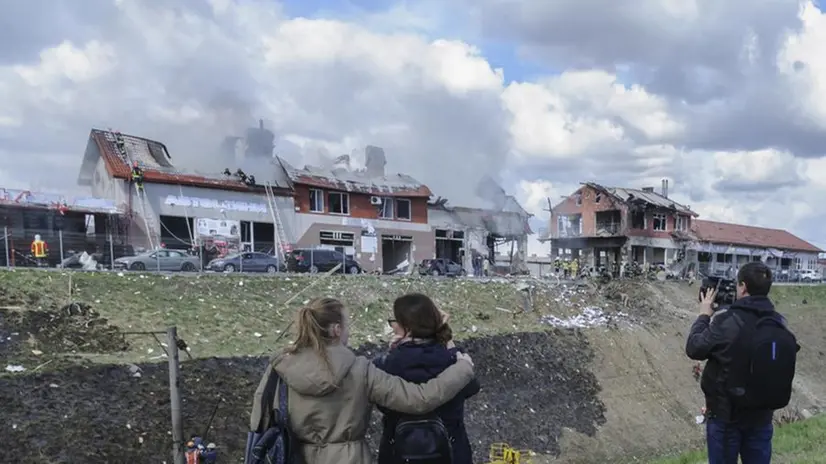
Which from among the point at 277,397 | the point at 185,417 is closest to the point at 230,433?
the point at 185,417

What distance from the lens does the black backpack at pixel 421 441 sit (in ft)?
8.89

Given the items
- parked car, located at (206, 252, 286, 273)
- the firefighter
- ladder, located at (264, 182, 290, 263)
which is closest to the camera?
parked car, located at (206, 252, 286, 273)

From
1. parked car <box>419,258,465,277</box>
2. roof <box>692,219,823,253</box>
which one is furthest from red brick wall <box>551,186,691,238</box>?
parked car <box>419,258,465,277</box>

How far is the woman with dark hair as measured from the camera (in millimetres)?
2766

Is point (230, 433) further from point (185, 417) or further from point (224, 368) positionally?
point (224, 368)

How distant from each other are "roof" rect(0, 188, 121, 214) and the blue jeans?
2931 centimetres

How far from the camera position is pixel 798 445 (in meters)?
5.49

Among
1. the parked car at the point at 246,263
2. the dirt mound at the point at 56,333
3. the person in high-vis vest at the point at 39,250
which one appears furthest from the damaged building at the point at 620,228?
the dirt mound at the point at 56,333

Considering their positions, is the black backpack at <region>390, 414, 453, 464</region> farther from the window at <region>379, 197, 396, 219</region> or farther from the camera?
the window at <region>379, 197, 396, 219</region>

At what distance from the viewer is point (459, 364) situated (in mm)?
2797

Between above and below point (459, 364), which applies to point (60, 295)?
below

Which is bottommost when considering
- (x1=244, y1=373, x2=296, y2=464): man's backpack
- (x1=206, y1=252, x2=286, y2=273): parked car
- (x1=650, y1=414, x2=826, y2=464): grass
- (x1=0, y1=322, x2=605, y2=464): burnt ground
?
(x1=0, y1=322, x2=605, y2=464): burnt ground

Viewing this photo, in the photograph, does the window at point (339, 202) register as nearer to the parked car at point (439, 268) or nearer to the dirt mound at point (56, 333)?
the parked car at point (439, 268)

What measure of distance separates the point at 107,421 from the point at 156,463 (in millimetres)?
1067
